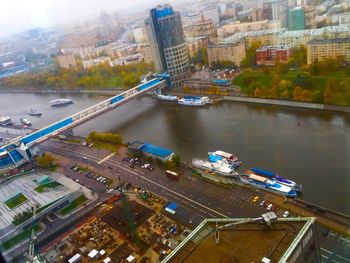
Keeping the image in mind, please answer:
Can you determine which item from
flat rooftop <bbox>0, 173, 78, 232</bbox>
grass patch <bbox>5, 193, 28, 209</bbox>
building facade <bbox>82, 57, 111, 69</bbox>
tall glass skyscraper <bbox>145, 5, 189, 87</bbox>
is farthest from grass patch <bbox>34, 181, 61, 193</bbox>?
building facade <bbox>82, 57, 111, 69</bbox>

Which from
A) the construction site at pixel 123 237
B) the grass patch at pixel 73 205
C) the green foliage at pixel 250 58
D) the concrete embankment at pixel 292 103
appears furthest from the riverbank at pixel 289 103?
the grass patch at pixel 73 205

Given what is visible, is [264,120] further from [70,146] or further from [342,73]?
[70,146]

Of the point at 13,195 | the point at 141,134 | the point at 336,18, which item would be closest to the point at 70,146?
the point at 141,134

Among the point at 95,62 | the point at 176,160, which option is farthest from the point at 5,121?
the point at 176,160

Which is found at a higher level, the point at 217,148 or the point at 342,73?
the point at 342,73

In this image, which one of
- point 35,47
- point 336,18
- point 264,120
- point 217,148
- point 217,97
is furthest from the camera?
point 35,47

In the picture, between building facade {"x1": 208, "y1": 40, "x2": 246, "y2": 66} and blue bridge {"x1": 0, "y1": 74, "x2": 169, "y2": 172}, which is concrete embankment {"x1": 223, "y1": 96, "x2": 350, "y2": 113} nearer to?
building facade {"x1": 208, "y1": 40, "x2": 246, "y2": 66}

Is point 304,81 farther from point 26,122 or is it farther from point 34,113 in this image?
point 34,113
